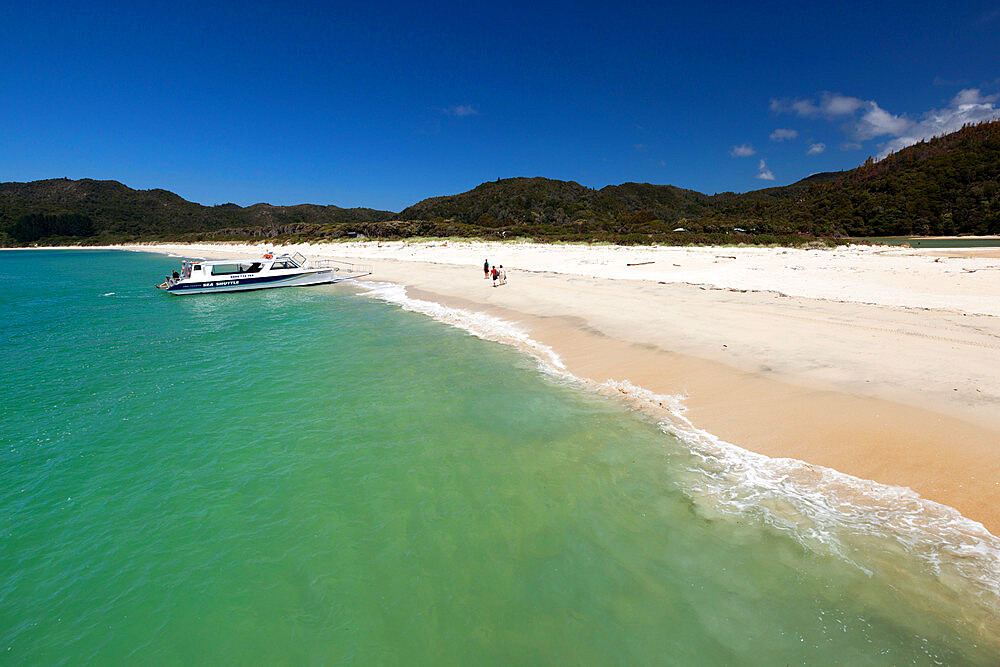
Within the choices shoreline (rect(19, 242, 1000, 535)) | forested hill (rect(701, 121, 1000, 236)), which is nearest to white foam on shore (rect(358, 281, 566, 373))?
shoreline (rect(19, 242, 1000, 535))

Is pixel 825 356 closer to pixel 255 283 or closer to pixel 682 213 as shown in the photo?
pixel 255 283

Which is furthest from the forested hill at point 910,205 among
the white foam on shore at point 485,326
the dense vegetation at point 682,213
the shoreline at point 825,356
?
the white foam on shore at point 485,326

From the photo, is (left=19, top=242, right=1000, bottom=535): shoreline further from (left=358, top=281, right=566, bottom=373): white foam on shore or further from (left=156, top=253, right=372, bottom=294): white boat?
(left=156, top=253, right=372, bottom=294): white boat

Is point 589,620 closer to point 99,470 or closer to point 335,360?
point 99,470

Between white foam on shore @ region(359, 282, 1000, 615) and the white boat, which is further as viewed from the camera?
the white boat

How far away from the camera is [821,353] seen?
8914 millimetres

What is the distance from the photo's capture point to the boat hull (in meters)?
27.9

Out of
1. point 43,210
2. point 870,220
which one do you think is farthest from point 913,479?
point 43,210

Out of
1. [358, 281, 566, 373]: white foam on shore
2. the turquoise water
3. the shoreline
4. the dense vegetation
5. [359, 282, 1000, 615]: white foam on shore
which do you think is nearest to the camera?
the turquoise water

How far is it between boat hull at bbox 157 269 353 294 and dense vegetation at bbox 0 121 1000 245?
95.6 ft

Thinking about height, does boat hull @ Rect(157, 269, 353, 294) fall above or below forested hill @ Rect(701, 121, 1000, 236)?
below

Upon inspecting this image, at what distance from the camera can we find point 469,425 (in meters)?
7.22

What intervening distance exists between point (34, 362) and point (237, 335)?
204 inches

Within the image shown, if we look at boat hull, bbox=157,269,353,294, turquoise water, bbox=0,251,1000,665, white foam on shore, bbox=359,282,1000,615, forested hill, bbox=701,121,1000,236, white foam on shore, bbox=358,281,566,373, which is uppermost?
forested hill, bbox=701,121,1000,236
